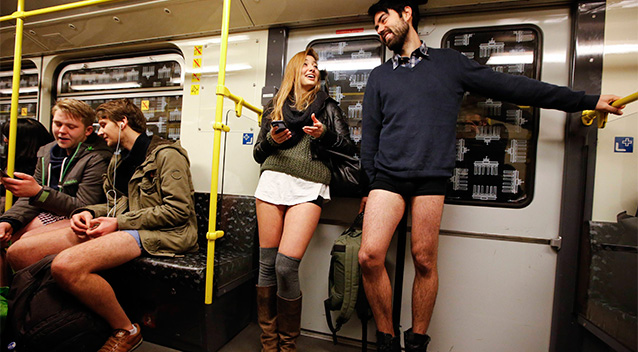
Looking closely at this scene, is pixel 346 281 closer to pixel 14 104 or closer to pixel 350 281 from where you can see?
pixel 350 281

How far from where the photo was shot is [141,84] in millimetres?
2789

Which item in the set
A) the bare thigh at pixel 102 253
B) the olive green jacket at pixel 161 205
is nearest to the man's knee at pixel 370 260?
the olive green jacket at pixel 161 205

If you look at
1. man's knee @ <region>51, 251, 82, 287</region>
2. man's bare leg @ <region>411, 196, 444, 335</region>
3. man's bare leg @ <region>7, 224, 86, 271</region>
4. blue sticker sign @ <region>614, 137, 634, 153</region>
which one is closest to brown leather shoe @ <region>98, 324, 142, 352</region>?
man's knee @ <region>51, 251, 82, 287</region>

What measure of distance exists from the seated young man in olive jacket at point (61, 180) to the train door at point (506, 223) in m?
2.31

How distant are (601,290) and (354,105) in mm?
1850

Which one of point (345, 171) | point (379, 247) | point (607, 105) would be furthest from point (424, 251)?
point (607, 105)

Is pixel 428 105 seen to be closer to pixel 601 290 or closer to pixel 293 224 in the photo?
pixel 293 224

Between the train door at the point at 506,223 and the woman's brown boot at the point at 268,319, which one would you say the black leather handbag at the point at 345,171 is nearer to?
the train door at the point at 506,223

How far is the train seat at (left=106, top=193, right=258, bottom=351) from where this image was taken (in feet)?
5.15

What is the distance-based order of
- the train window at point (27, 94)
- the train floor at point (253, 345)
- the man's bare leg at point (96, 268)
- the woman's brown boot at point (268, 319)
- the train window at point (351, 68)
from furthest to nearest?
1. the train window at point (27, 94)
2. the train window at point (351, 68)
3. the train floor at point (253, 345)
4. the woman's brown boot at point (268, 319)
5. the man's bare leg at point (96, 268)

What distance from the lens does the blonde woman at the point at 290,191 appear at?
1.54 meters

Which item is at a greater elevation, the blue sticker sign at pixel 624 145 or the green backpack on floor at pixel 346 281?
the blue sticker sign at pixel 624 145

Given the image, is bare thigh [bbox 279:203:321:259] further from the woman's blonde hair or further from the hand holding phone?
the woman's blonde hair

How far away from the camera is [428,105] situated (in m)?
1.39
